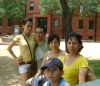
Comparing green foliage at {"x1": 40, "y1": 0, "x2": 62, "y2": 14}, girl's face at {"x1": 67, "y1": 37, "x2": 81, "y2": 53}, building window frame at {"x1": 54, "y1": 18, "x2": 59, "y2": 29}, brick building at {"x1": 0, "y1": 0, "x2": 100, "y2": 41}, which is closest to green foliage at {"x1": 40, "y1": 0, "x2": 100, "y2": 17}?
green foliage at {"x1": 40, "y1": 0, "x2": 62, "y2": 14}

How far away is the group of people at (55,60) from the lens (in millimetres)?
2938

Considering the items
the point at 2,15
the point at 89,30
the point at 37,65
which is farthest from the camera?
the point at 89,30

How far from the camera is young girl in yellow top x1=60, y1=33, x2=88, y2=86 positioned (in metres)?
3.33

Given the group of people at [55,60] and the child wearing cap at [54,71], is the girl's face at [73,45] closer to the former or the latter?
the group of people at [55,60]

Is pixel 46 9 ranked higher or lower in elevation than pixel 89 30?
higher

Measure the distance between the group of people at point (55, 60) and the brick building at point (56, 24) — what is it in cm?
4064

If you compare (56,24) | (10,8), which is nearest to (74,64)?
(10,8)

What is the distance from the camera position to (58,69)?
2916 mm

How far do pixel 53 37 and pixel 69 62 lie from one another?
0.77 metres

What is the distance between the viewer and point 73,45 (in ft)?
11.5

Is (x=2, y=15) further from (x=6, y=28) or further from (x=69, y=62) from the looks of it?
(x=69, y=62)

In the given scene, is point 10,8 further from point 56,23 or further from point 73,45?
point 73,45

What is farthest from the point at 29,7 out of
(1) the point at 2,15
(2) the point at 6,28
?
(1) the point at 2,15

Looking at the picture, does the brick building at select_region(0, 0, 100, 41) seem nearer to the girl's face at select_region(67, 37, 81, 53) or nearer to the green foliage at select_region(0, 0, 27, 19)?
the green foliage at select_region(0, 0, 27, 19)
